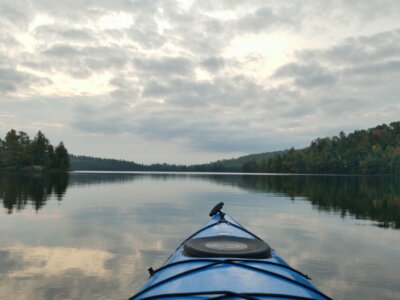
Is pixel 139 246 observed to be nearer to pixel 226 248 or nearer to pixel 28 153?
pixel 226 248

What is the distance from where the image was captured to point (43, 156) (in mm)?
147000

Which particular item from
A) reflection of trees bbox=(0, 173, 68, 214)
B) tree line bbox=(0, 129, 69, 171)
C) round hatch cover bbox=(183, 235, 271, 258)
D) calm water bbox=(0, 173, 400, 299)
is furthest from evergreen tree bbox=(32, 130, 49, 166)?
round hatch cover bbox=(183, 235, 271, 258)

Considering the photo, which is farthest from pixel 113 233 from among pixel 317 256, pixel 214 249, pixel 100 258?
pixel 214 249

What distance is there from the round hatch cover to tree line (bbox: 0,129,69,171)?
498 feet

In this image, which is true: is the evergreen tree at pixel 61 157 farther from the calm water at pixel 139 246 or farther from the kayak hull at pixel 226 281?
the kayak hull at pixel 226 281

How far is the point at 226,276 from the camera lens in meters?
5.96

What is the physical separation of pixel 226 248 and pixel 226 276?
6.15 ft

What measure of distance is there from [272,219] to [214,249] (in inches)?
674

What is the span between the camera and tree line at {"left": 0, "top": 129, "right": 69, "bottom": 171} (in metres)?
143

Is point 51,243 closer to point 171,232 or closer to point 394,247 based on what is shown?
point 171,232

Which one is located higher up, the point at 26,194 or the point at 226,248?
the point at 226,248

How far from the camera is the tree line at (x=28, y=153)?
14275 cm

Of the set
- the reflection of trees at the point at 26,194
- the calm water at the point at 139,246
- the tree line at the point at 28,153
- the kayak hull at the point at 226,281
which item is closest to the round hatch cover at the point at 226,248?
the kayak hull at the point at 226,281

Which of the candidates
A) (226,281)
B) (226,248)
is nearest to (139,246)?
(226,248)
